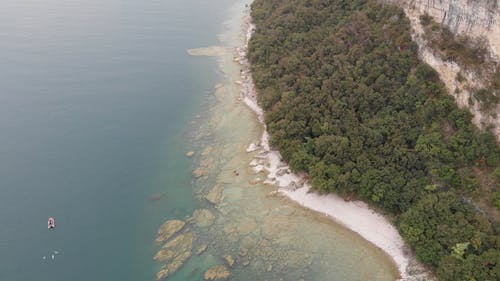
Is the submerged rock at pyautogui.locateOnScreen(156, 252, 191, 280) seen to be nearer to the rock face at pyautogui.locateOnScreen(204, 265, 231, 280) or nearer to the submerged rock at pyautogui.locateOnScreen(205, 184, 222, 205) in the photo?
the rock face at pyautogui.locateOnScreen(204, 265, 231, 280)

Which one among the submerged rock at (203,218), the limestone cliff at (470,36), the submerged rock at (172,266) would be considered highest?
the limestone cliff at (470,36)

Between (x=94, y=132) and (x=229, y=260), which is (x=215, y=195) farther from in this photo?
(x=94, y=132)

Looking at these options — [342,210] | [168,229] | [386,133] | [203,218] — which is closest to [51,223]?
[168,229]

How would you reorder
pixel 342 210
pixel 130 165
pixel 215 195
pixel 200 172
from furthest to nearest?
pixel 130 165 → pixel 200 172 → pixel 215 195 → pixel 342 210

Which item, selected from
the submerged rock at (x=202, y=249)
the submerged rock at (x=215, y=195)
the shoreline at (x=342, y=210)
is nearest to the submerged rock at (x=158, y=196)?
the submerged rock at (x=215, y=195)

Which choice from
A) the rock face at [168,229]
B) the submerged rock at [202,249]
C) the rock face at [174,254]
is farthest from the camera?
the rock face at [168,229]

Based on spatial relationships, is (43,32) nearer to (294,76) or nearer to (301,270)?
(294,76)

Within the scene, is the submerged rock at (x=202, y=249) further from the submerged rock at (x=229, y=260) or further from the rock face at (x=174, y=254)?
the submerged rock at (x=229, y=260)
